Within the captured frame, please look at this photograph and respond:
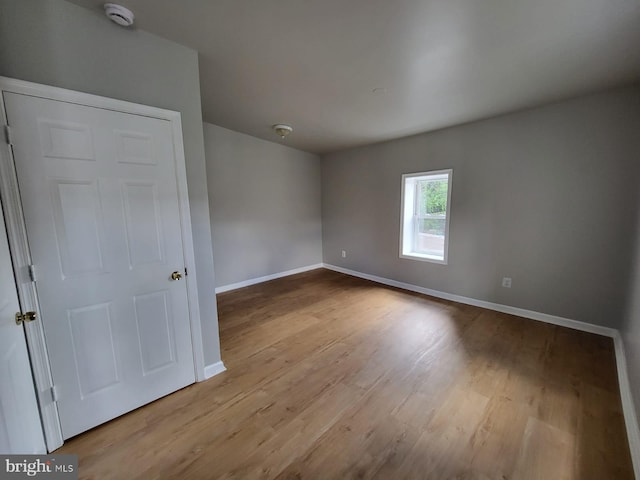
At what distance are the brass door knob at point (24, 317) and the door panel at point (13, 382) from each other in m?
0.02

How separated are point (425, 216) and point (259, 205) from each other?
283 centimetres

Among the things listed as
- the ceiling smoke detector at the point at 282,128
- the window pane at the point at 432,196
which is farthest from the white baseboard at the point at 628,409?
the ceiling smoke detector at the point at 282,128

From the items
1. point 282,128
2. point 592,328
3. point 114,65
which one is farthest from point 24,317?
point 592,328

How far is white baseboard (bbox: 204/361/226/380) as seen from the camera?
6.69ft

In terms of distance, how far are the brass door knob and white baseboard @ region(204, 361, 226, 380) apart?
3.72ft

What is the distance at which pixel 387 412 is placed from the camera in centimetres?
170

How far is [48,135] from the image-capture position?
1.32m

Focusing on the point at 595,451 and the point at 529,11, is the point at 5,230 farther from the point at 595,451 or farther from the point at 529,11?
the point at 595,451

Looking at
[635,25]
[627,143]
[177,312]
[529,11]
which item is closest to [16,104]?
[177,312]

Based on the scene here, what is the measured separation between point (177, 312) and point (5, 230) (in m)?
0.99

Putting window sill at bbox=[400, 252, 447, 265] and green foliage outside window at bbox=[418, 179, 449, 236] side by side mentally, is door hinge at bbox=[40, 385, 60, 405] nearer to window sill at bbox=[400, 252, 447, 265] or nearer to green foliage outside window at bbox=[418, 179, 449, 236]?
window sill at bbox=[400, 252, 447, 265]

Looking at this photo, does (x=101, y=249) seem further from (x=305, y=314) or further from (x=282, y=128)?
(x=282, y=128)

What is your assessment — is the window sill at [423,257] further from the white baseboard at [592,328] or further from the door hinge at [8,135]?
the door hinge at [8,135]

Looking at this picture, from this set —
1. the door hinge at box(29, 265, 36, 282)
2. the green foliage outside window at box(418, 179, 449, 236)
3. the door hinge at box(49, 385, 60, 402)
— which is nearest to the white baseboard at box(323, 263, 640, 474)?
the green foliage outside window at box(418, 179, 449, 236)
